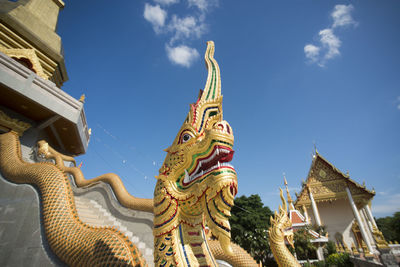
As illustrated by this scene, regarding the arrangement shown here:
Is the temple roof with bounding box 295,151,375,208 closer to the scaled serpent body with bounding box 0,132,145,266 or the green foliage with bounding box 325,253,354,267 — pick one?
the green foliage with bounding box 325,253,354,267

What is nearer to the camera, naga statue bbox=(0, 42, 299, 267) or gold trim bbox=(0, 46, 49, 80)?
naga statue bbox=(0, 42, 299, 267)

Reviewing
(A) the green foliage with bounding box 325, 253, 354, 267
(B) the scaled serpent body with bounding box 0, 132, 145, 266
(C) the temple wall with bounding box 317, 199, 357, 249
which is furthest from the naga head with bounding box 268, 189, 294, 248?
(C) the temple wall with bounding box 317, 199, 357, 249

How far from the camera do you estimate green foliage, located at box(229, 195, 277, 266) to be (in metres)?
16.4

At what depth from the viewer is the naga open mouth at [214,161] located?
204 centimetres

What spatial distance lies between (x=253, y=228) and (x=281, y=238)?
17741 millimetres

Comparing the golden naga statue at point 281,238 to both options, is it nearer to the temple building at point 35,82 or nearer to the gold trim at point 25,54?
the temple building at point 35,82

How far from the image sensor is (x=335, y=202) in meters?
20.4

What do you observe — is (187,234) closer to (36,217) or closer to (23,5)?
(36,217)

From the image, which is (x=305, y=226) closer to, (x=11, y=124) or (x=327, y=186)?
(x=327, y=186)

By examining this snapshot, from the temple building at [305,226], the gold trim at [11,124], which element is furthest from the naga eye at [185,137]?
the temple building at [305,226]

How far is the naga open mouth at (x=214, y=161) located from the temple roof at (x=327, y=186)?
2138 centimetres

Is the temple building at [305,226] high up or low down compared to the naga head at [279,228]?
up

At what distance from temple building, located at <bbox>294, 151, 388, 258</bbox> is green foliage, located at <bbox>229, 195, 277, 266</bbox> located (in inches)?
158

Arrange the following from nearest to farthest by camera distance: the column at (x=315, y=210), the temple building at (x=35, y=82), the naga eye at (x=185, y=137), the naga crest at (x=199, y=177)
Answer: the naga crest at (x=199, y=177) < the naga eye at (x=185, y=137) < the temple building at (x=35, y=82) < the column at (x=315, y=210)
